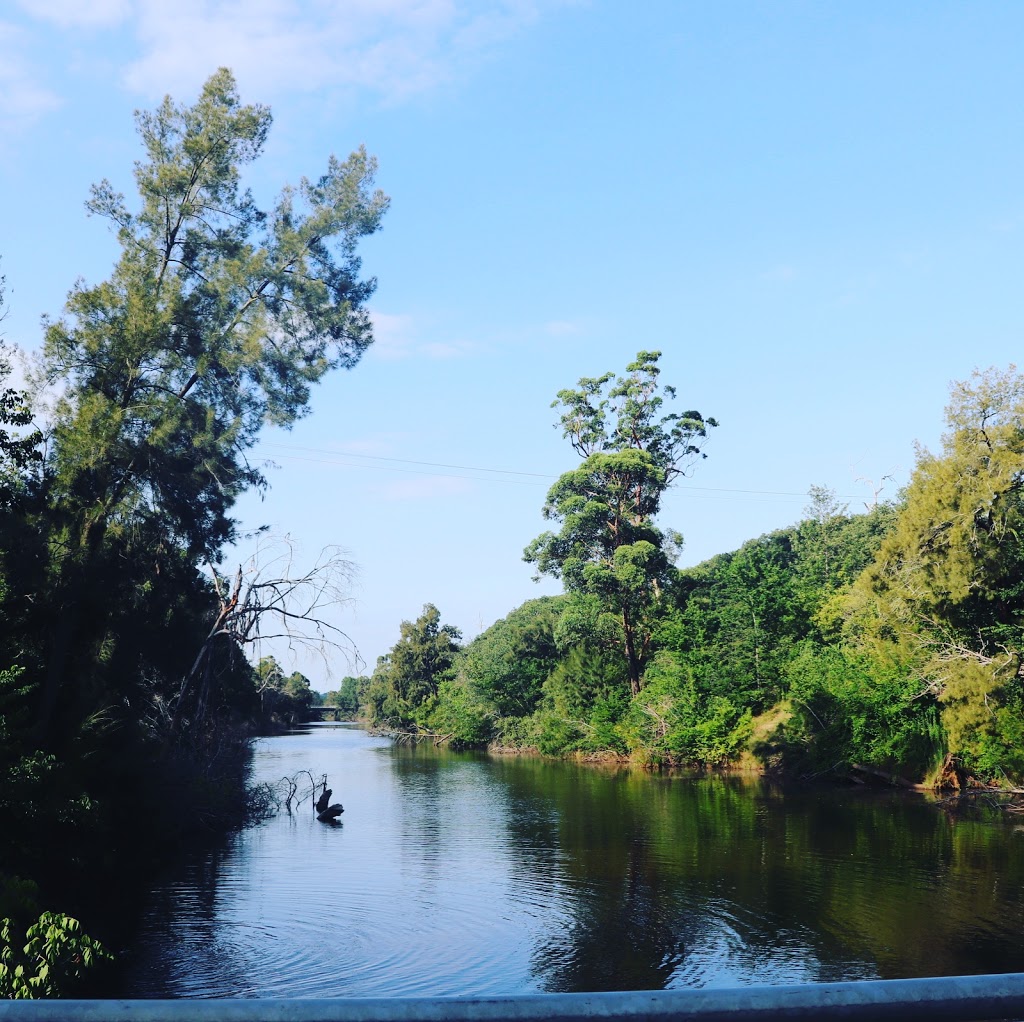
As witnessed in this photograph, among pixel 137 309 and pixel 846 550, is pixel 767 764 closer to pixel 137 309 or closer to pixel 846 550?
pixel 846 550

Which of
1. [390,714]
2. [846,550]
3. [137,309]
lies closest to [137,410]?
[137,309]

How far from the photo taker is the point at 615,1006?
128 cm

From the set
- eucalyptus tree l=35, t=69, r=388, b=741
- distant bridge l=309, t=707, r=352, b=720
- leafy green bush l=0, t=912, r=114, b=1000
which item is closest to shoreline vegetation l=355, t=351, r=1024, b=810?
eucalyptus tree l=35, t=69, r=388, b=741

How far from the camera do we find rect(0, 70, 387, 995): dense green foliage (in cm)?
1941

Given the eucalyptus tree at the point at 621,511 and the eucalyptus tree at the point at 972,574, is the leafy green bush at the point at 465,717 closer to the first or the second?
the eucalyptus tree at the point at 621,511

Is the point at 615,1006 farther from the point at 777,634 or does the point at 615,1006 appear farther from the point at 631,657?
the point at 631,657

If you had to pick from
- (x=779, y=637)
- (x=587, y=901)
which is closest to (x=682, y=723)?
(x=779, y=637)

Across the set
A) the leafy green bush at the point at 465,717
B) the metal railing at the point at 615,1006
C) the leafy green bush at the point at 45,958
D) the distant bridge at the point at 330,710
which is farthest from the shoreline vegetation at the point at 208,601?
the distant bridge at the point at 330,710

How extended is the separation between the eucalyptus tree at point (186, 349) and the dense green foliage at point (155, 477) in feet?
0.17

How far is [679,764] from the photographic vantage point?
4397 cm

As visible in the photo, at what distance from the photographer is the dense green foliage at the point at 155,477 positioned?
1941 centimetres

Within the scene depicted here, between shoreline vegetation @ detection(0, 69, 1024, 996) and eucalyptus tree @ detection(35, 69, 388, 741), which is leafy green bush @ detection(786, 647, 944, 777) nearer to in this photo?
shoreline vegetation @ detection(0, 69, 1024, 996)

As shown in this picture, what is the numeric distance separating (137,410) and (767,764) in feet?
92.3

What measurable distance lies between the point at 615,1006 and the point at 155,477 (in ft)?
79.8
